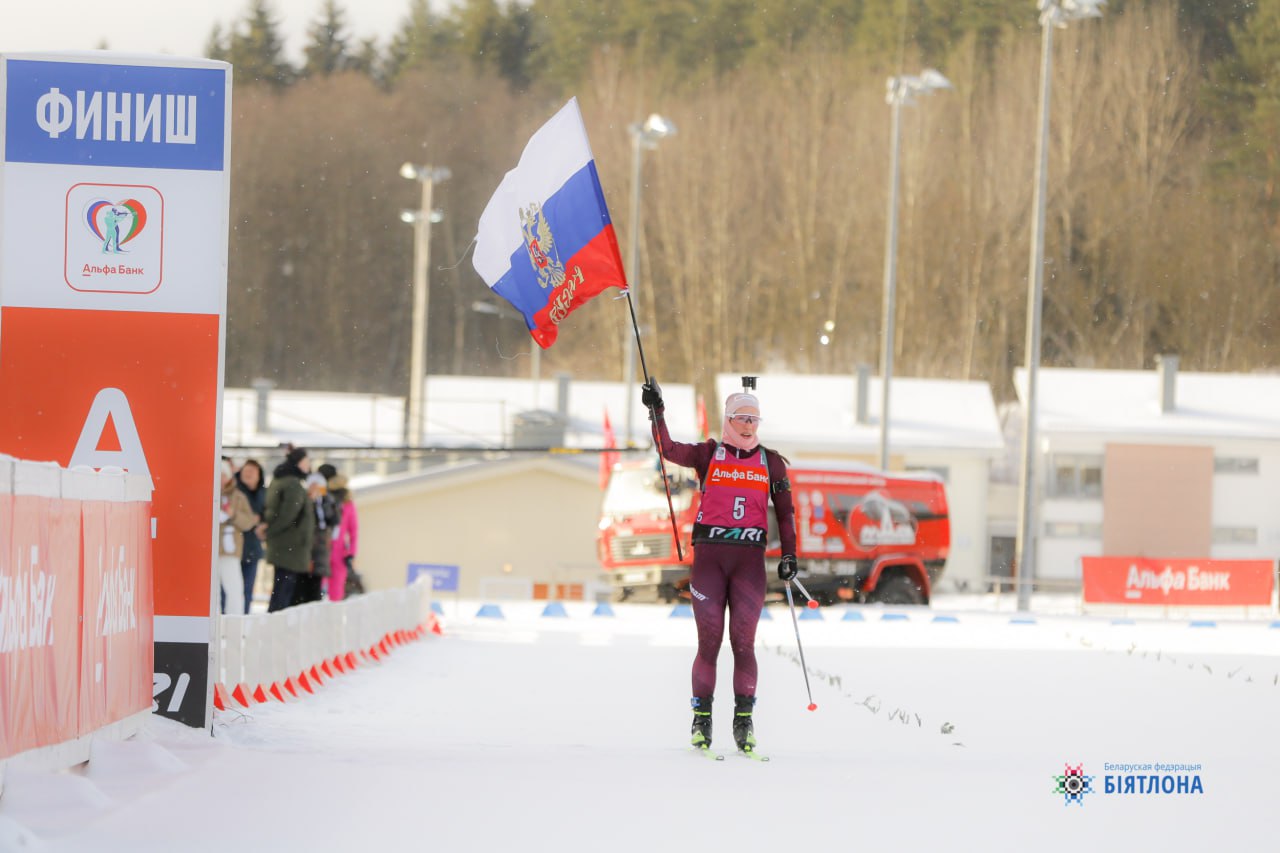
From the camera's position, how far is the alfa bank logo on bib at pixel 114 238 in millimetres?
8234

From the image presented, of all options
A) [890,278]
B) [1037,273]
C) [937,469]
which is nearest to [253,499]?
[1037,273]

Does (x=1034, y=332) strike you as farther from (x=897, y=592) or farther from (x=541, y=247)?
(x=541, y=247)

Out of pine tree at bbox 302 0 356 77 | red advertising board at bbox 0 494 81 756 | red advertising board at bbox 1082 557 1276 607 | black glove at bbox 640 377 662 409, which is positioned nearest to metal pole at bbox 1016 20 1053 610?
red advertising board at bbox 1082 557 1276 607

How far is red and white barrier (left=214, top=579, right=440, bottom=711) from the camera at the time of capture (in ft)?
32.8

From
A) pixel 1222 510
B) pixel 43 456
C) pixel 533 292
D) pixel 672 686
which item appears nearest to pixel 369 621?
pixel 672 686

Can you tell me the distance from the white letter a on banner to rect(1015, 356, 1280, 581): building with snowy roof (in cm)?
4257

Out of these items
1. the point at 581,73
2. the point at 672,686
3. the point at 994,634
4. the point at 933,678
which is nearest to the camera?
the point at 672,686

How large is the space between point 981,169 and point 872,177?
4.23 meters

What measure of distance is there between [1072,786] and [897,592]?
946 inches

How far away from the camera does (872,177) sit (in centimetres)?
6719

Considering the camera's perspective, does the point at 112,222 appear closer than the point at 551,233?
Yes

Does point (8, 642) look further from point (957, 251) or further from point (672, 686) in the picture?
point (957, 251)

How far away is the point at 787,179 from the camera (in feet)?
222

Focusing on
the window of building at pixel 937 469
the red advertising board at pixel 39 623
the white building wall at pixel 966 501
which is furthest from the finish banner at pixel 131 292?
the window of building at pixel 937 469
